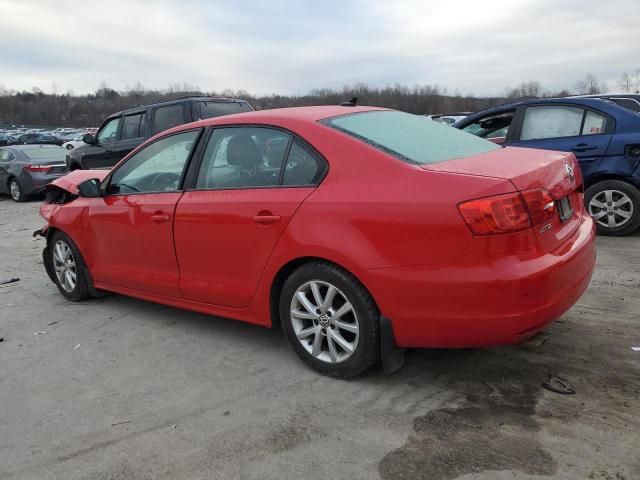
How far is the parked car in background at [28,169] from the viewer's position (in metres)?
13.5

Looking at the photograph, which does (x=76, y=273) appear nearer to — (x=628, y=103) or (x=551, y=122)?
(x=551, y=122)

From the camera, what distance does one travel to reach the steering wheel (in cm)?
407

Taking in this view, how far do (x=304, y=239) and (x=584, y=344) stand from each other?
1.95 meters

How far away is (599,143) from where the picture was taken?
254 inches

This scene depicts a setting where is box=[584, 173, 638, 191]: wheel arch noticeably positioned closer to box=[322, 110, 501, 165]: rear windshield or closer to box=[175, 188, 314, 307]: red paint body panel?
box=[322, 110, 501, 165]: rear windshield

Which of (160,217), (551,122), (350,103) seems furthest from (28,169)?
(551,122)

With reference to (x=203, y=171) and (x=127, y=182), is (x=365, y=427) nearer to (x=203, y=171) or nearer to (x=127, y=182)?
(x=203, y=171)

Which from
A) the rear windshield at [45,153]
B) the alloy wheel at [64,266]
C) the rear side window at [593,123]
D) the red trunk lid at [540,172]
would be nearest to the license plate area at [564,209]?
the red trunk lid at [540,172]

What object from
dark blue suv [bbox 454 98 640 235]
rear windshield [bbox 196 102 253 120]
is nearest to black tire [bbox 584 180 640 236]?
dark blue suv [bbox 454 98 640 235]

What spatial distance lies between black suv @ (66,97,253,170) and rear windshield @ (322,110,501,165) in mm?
6235

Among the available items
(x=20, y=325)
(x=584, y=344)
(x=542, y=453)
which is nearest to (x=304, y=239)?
(x=542, y=453)

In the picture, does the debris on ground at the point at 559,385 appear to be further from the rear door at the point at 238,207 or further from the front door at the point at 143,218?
the front door at the point at 143,218

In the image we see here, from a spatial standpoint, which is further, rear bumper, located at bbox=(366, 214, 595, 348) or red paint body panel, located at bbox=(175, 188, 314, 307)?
red paint body panel, located at bbox=(175, 188, 314, 307)

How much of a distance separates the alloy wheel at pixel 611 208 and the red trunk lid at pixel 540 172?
3.31m
